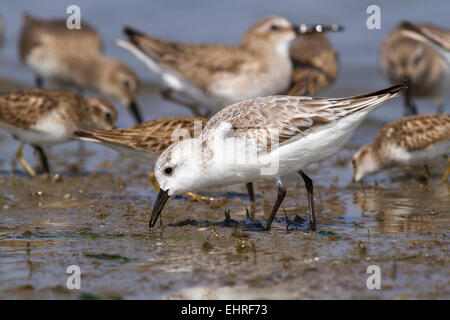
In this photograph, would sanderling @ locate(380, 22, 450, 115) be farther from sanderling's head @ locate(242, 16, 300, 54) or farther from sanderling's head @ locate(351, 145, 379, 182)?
sanderling's head @ locate(351, 145, 379, 182)

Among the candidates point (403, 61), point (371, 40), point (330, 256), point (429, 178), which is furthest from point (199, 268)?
point (371, 40)

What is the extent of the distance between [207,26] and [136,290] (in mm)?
17183

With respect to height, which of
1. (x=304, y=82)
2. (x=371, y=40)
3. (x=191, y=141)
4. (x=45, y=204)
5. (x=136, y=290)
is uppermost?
(x=371, y=40)

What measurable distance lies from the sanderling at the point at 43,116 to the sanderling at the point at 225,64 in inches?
108

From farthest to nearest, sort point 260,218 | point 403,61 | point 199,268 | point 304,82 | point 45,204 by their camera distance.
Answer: point 403,61 < point 304,82 < point 45,204 < point 260,218 < point 199,268

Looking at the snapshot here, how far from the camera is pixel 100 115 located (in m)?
10.3

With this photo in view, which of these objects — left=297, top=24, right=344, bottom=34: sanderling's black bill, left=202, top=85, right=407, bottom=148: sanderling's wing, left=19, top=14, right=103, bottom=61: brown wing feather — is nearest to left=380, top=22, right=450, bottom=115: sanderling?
left=297, top=24, right=344, bottom=34: sanderling's black bill

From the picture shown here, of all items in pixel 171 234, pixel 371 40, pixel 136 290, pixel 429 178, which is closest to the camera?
pixel 136 290

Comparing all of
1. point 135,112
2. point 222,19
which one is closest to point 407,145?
point 135,112

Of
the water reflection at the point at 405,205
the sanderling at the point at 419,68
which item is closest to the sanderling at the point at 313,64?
the sanderling at the point at 419,68

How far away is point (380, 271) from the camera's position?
220 inches

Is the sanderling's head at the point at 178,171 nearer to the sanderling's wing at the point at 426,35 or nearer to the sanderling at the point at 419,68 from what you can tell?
the sanderling's wing at the point at 426,35

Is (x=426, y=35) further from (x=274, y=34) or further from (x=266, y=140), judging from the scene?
(x=266, y=140)

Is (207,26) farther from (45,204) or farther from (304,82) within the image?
(45,204)
